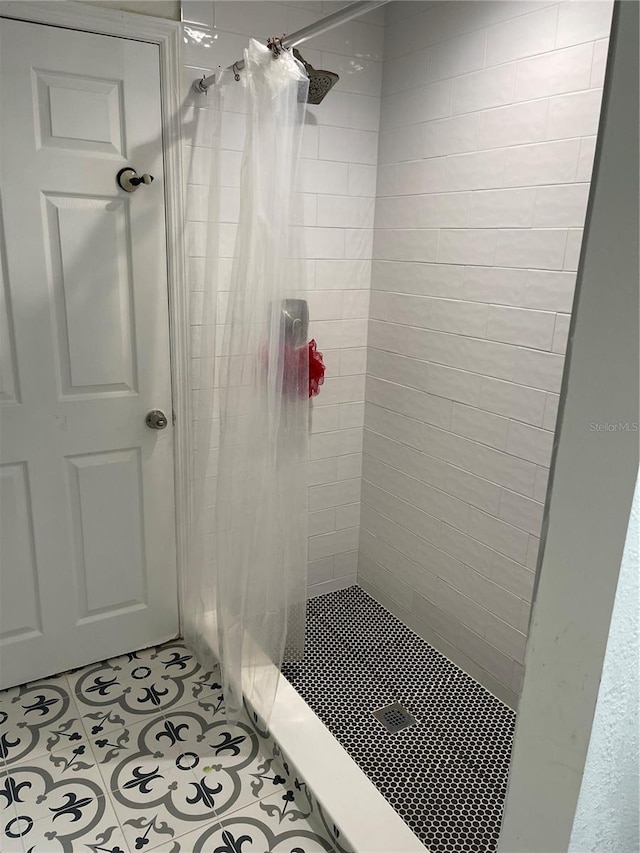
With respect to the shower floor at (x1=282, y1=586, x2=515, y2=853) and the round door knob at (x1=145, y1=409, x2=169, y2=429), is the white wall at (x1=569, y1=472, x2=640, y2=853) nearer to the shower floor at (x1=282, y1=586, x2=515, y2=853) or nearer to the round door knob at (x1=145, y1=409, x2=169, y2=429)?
the shower floor at (x1=282, y1=586, x2=515, y2=853)

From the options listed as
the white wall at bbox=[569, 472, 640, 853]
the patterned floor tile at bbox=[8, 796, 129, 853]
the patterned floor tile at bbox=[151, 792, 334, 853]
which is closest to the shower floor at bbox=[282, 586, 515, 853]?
the patterned floor tile at bbox=[151, 792, 334, 853]

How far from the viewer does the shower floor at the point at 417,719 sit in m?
1.72

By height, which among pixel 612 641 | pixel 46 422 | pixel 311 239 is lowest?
pixel 46 422

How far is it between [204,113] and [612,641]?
1972 mm

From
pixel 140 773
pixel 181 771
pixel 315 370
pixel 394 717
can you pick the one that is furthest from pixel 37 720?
pixel 315 370

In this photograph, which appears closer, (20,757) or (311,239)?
(20,757)

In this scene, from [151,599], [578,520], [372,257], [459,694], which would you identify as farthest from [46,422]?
[578,520]

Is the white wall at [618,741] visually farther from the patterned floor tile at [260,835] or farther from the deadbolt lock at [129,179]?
the deadbolt lock at [129,179]

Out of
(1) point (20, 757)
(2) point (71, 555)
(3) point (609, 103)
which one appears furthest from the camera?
(2) point (71, 555)

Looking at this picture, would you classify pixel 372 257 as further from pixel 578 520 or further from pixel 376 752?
pixel 578 520

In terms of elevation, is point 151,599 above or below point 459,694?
above

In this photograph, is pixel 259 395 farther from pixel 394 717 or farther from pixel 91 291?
pixel 394 717

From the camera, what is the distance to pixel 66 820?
166 cm

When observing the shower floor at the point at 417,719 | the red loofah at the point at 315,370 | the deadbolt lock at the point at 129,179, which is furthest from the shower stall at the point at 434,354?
the deadbolt lock at the point at 129,179
